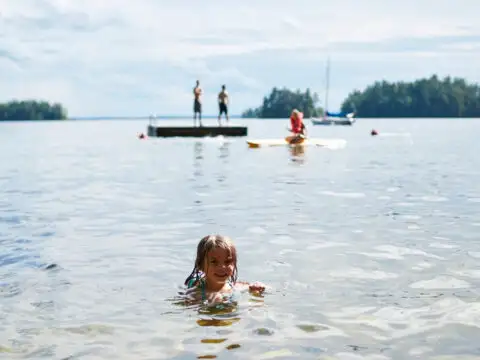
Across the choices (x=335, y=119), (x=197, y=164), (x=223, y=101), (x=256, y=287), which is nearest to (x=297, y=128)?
(x=197, y=164)

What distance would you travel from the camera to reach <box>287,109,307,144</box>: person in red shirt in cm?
3448

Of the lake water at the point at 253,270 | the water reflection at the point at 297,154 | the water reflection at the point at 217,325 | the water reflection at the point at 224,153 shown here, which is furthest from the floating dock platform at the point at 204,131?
the water reflection at the point at 217,325

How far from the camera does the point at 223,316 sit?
7387 millimetres

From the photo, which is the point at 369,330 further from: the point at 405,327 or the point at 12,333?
the point at 12,333

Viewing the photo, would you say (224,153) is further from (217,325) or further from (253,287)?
(217,325)

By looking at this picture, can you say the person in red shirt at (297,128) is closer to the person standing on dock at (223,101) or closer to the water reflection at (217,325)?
the person standing on dock at (223,101)

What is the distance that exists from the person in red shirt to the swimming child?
26.2m

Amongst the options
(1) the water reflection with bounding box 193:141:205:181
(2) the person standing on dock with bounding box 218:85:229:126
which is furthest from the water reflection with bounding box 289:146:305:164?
(2) the person standing on dock with bounding box 218:85:229:126

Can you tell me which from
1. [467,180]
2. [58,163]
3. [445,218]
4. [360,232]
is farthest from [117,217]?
[58,163]

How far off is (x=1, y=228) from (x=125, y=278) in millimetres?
4877

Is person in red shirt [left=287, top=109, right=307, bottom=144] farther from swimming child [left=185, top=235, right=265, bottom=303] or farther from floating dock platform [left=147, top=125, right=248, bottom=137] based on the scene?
swimming child [left=185, top=235, right=265, bottom=303]

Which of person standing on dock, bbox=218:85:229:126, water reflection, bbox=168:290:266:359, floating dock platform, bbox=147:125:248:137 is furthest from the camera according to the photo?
floating dock platform, bbox=147:125:248:137

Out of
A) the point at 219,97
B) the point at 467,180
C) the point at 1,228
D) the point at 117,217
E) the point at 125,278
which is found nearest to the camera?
the point at 125,278

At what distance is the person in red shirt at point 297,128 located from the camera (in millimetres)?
34481
